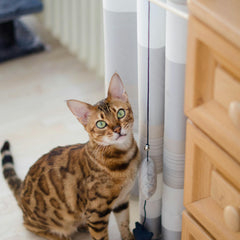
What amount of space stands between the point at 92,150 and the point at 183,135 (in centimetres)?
31

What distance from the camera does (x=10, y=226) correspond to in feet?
6.05

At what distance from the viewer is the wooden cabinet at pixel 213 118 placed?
895mm

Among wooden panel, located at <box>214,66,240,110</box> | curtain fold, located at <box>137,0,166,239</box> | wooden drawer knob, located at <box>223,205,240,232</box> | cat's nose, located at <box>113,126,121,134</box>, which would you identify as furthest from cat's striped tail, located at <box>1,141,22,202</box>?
wooden panel, located at <box>214,66,240,110</box>

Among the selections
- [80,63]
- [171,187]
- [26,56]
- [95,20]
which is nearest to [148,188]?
[171,187]

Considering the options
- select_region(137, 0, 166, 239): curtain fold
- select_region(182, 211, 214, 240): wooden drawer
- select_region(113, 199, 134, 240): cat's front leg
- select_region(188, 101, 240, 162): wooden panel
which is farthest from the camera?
select_region(113, 199, 134, 240): cat's front leg

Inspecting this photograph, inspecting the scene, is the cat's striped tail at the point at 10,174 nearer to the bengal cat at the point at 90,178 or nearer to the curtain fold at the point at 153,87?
the bengal cat at the point at 90,178

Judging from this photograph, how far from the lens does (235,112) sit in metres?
0.91

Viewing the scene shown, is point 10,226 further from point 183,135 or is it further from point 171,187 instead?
point 183,135

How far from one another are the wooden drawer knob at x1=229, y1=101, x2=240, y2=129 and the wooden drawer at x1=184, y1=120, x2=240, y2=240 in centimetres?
10

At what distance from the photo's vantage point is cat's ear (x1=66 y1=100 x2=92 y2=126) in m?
1.42

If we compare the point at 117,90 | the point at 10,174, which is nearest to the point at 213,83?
the point at 117,90

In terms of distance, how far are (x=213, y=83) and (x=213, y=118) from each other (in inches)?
2.9

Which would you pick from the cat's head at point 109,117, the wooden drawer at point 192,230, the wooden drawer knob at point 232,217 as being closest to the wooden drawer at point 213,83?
the wooden drawer knob at point 232,217

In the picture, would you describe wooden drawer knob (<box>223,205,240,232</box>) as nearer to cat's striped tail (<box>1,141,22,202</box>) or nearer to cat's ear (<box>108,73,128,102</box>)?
cat's ear (<box>108,73,128,102</box>)
